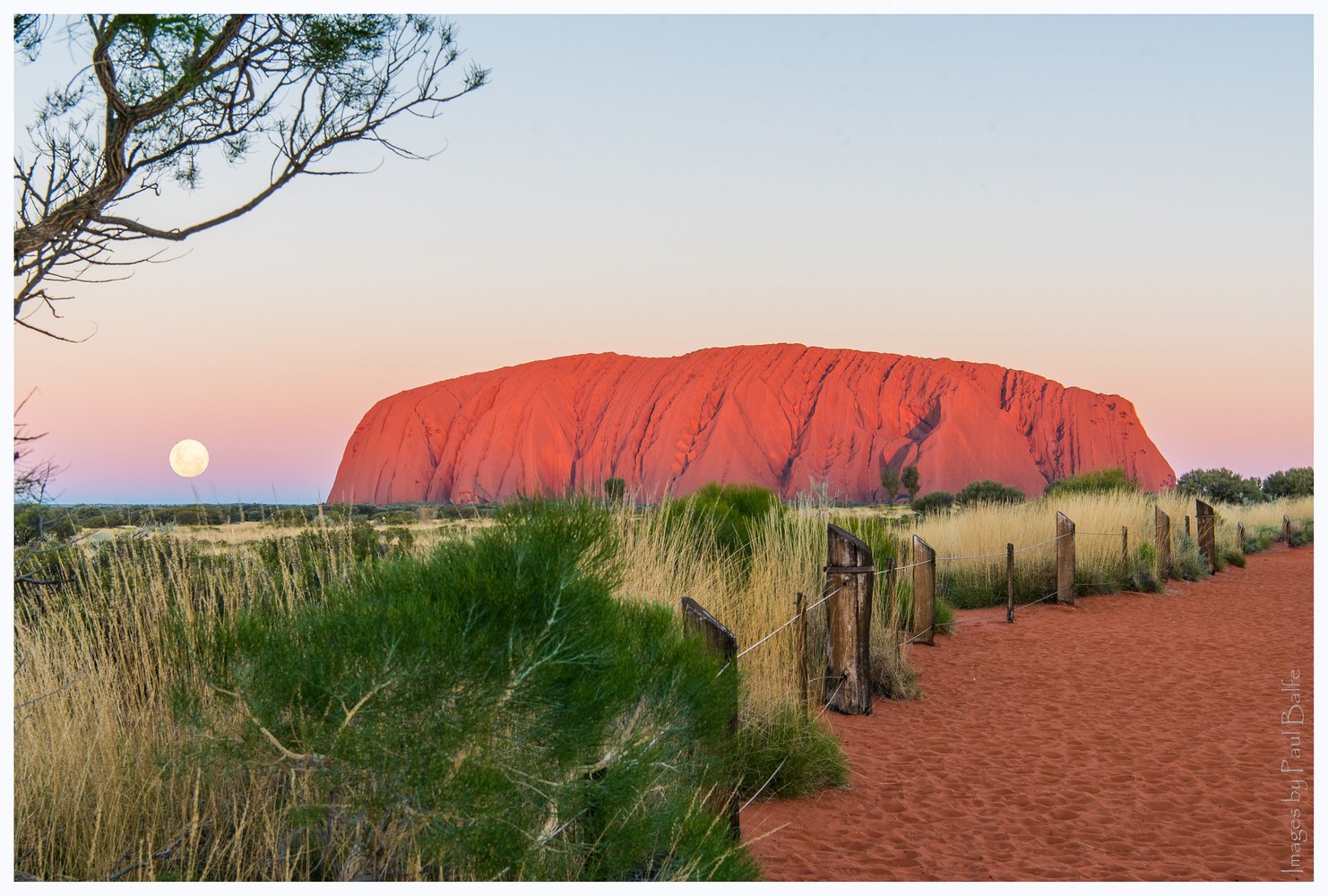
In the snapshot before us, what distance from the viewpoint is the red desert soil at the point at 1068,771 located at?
3.85 meters

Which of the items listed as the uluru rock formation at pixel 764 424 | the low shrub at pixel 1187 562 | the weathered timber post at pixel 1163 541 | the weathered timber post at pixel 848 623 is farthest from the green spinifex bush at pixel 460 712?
the uluru rock formation at pixel 764 424

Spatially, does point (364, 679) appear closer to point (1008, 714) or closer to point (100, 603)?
point (100, 603)

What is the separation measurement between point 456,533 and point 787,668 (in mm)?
3557

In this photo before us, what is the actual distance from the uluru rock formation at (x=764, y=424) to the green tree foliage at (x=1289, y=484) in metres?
24.4

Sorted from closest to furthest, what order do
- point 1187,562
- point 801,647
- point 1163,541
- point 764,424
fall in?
point 801,647 < point 1163,541 < point 1187,562 < point 764,424

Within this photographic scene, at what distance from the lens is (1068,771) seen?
5164 millimetres

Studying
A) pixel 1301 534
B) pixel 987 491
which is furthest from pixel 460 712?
pixel 987 491

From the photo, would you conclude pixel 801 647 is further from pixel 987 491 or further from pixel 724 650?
pixel 987 491

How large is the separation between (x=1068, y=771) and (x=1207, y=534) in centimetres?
1281

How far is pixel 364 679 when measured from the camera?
189cm

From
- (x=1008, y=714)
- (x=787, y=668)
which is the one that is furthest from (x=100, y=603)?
(x=1008, y=714)

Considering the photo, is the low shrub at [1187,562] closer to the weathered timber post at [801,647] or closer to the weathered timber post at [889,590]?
the weathered timber post at [889,590]

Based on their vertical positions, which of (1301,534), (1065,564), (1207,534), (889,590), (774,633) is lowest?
(1301,534)

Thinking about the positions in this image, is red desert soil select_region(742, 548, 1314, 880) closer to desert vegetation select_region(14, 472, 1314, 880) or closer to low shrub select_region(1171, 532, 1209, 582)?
desert vegetation select_region(14, 472, 1314, 880)
